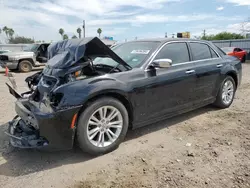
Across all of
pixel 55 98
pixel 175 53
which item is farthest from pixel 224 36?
pixel 55 98

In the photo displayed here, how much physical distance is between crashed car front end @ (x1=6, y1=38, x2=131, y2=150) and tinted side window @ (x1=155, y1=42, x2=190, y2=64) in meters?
0.94

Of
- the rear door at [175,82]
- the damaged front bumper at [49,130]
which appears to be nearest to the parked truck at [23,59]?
the rear door at [175,82]

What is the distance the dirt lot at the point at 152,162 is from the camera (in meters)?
2.55

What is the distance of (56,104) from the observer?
282cm

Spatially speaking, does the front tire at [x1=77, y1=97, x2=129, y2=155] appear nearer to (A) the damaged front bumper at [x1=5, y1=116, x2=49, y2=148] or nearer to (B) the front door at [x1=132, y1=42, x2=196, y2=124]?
(B) the front door at [x1=132, y1=42, x2=196, y2=124]

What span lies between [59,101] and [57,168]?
0.85 m

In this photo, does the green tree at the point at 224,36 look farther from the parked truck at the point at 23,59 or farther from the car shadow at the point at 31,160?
the car shadow at the point at 31,160

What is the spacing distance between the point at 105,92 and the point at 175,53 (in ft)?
5.65

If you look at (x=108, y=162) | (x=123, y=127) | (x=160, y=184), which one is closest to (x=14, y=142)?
(x=108, y=162)

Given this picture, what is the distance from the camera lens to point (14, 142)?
2.98m

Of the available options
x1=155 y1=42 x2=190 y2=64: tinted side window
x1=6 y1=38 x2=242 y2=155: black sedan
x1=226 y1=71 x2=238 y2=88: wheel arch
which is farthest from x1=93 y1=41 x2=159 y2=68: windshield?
x1=226 y1=71 x2=238 y2=88: wheel arch

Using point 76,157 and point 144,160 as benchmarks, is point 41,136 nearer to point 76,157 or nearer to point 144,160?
point 76,157

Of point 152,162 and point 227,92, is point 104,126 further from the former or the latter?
point 227,92

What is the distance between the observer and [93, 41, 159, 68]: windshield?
3.65 meters
